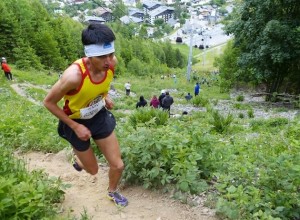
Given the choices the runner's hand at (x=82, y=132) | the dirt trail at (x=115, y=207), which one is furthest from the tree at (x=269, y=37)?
the runner's hand at (x=82, y=132)

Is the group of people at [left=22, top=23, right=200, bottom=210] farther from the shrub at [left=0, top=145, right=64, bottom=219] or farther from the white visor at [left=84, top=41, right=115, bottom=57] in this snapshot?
the shrub at [left=0, top=145, right=64, bottom=219]

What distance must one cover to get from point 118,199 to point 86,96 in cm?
147

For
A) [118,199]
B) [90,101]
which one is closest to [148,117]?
[118,199]

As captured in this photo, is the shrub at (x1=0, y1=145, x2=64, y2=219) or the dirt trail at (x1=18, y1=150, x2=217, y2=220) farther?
the dirt trail at (x1=18, y1=150, x2=217, y2=220)

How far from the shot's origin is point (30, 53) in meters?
42.6

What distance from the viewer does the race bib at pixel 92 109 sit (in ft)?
13.7

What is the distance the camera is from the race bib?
13.7ft

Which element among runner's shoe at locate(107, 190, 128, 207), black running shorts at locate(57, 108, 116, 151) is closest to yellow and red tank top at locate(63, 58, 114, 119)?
black running shorts at locate(57, 108, 116, 151)

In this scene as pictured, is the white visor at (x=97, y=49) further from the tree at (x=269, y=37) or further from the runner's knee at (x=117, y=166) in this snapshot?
the tree at (x=269, y=37)

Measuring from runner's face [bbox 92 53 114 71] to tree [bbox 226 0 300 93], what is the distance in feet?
60.9

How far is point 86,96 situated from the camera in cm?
399

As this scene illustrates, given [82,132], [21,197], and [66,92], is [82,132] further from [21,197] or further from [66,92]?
[21,197]

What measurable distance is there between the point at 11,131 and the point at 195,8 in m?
184

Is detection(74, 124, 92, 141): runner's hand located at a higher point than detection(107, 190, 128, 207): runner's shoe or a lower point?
higher
